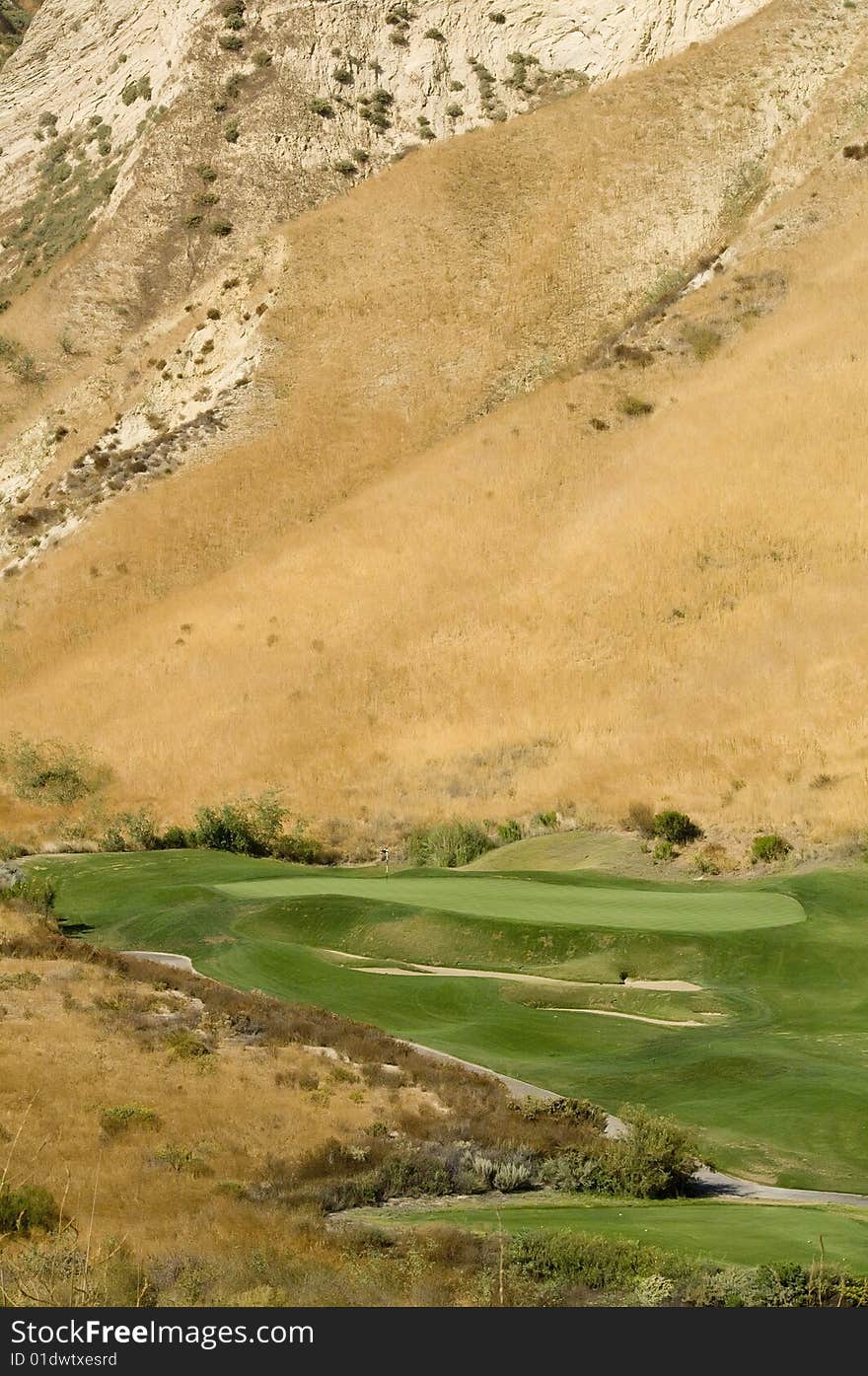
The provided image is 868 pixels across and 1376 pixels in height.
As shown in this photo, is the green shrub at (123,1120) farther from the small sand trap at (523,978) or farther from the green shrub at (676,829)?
the green shrub at (676,829)

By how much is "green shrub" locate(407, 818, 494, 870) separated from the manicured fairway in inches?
777

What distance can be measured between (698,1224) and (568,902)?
11.3 meters

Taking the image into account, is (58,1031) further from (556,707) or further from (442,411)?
(442,411)

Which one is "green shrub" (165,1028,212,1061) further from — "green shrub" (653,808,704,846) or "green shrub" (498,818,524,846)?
"green shrub" (498,818,524,846)

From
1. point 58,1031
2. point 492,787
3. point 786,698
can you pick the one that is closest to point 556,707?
point 492,787

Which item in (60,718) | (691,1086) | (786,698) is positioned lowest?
(786,698)

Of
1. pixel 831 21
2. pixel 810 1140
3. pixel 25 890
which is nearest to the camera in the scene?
pixel 810 1140

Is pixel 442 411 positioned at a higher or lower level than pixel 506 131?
lower

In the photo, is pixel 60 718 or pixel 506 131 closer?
pixel 60 718

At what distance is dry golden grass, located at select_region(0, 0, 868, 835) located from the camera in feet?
115

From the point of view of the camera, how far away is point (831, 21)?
57.0m

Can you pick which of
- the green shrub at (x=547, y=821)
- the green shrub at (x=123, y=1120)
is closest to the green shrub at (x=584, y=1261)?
the green shrub at (x=123, y=1120)

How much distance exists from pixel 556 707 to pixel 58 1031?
23.0 meters

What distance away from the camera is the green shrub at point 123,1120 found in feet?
37.5
